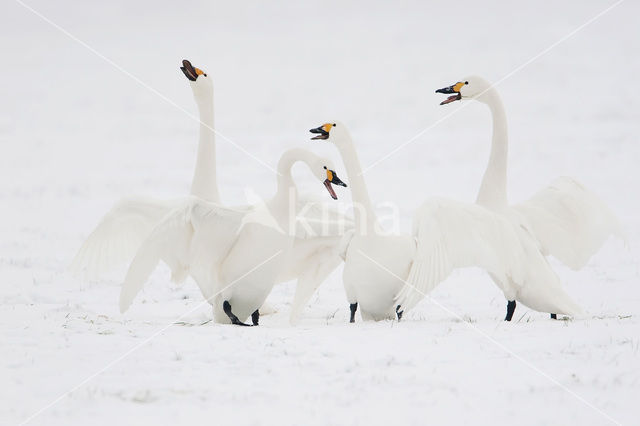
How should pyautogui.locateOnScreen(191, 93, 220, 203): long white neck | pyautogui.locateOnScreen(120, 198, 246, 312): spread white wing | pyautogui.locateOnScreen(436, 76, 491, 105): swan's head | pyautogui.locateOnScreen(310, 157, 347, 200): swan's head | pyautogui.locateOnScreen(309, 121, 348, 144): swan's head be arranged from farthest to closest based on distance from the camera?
pyautogui.locateOnScreen(191, 93, 220, 203): long white neck < pyautogui.locateOnScreen(436, 76, 491, 105): swan's head < pyautogui.locateOnScreen(309, 121, 348, 144): swan's head < pyautogui.locateOnScreen(310, 157, 347, 200): swan's head < pyautogui.locateOnScreen(120, 198, 246, 312): spread white wing

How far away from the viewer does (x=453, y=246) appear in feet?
22.6

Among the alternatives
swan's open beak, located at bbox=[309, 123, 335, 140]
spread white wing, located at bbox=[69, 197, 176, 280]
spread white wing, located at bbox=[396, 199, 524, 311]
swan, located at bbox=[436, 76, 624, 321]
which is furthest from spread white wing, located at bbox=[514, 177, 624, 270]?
spread white wing, located at bbox=[69, 197, 176, 280]

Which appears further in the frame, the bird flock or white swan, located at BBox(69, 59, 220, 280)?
white swan, located at BBox(69, 59, 220, 280)

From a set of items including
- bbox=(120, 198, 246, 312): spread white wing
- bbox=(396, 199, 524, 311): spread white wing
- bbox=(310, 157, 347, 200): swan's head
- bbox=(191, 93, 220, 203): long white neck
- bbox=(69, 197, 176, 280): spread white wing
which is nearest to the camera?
bbox=(120, 198, 246, 312): spread white wing

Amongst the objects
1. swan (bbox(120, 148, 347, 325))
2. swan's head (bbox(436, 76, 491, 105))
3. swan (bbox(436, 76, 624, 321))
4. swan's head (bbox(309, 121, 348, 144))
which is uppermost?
swan's head (bbox(436, 76, 491, 105))

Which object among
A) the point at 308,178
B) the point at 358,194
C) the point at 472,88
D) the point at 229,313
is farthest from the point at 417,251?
the point at 308,178

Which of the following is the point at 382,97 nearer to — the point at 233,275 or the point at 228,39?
the point at 228,39

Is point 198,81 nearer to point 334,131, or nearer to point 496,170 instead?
point 334,131

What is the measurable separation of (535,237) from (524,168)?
51.5 ft

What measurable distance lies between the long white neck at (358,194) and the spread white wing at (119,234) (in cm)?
176

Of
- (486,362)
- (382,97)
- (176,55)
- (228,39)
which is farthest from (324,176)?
(228,39)

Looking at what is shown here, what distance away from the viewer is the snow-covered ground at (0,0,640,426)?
5.04 metres

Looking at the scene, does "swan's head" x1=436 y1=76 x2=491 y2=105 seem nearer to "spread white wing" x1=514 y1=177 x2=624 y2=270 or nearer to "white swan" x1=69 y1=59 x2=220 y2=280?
"spread white wing" x1=514 y1=177 x2=624 y2=270

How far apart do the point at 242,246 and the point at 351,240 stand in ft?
3.41
